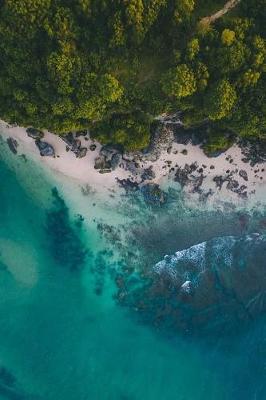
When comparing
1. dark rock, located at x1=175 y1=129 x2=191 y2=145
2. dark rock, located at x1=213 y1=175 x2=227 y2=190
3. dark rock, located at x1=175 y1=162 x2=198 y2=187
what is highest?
dark rock, located at x1=175 y1=129 x2=191 y2=145

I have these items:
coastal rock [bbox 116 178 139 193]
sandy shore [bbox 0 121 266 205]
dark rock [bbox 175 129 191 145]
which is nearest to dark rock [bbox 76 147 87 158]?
sandy shore [bbox 0 121 266 205]

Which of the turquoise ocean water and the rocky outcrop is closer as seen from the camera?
the turquoise ocean water

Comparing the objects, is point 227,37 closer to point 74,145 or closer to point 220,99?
point 220,99

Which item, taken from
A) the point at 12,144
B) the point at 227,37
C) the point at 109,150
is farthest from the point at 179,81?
the point at 12,144

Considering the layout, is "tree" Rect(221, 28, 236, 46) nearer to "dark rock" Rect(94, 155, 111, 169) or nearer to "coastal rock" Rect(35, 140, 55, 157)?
"dark rock" Rect(94, 155, 111, 169)

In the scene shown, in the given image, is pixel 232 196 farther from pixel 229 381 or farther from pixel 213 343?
pixel 229 381

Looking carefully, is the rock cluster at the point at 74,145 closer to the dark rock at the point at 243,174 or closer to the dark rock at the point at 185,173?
the dark rock at the point at 185,173

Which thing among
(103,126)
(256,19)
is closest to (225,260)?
(103,126)
